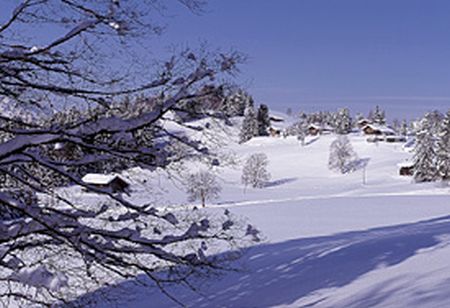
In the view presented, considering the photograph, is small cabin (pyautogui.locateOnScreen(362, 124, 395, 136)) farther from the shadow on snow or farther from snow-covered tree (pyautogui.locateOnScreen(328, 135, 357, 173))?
the shadow on snow

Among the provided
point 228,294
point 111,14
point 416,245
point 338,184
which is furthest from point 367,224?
point 338,184

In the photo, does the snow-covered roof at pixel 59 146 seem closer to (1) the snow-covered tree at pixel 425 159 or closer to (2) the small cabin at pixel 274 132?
(1) the snow-covered tree at pixel 425 159

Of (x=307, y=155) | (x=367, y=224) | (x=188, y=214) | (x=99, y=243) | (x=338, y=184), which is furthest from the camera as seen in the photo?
(x=307, y=155)

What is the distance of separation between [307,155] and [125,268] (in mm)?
72857

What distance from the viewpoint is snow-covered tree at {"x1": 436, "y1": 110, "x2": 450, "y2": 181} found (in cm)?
4800

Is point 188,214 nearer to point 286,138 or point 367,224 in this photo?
point 367,224

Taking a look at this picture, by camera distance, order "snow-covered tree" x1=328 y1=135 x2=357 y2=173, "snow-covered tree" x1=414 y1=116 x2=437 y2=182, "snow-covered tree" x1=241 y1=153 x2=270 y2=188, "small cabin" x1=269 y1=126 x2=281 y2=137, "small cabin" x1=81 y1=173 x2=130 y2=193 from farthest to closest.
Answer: "small cabin" x1=269 y1=126 x2=281 y2=137 < "snow-covered tree" x1=328 y1=135 x2=357 y2=173 < "snow-covered tree" x1=241 y1=153 x2=270 y2=188 < "snow-covered tree" x1=414 y1=116 x2=437 y2=182 < "small cabin" x1=81 y1=173 x2=130 y2=193

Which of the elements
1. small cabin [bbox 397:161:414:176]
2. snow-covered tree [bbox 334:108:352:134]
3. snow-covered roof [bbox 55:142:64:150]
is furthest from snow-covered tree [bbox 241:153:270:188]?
snow-covered roof [bbox 55:142:64:150]

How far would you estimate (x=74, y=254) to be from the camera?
3.99 m

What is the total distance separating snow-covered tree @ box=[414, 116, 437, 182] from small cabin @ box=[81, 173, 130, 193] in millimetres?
52443

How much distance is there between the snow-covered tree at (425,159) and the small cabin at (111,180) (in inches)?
2065

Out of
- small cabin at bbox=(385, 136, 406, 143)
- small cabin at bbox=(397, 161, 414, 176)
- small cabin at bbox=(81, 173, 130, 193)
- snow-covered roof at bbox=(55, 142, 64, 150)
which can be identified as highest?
small cabin at bbox=(385, 136, 406, 143)

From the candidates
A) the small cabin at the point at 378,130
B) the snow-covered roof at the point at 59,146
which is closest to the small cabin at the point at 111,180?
the snow-covered roof at the point at 59,146

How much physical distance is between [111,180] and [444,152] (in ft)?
169
